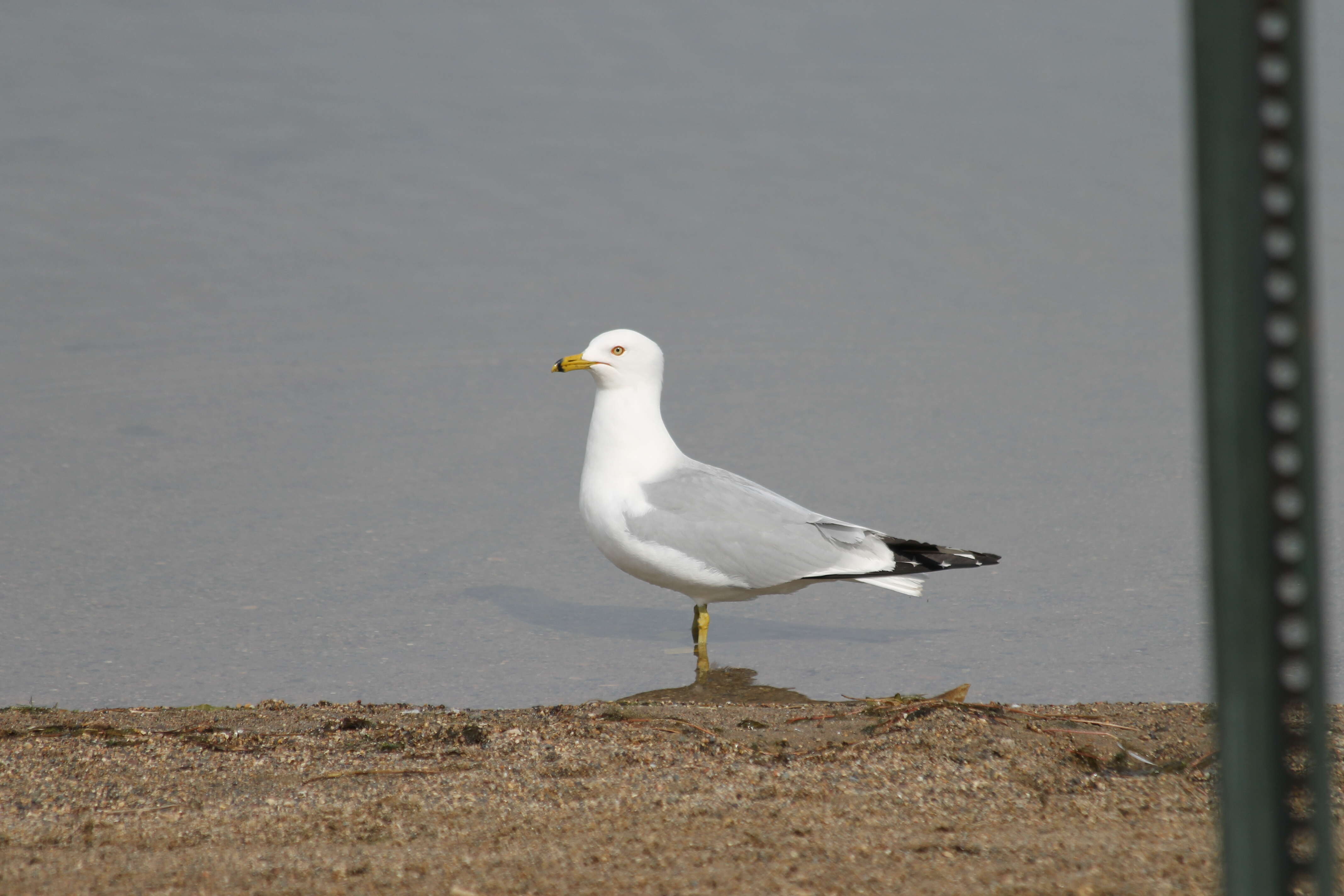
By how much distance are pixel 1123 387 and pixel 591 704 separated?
229 inches

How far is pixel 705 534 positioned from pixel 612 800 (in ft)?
8.13

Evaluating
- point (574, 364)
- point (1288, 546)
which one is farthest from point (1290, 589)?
point (574, 364)

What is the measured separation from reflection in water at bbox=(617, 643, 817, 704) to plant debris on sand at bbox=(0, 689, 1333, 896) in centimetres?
85

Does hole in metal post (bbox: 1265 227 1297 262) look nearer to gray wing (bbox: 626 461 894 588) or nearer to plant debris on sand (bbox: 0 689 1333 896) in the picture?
plant debris on sand (bbox: 0 689 1333 896)

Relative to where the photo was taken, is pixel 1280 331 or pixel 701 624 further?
pixel 701 624

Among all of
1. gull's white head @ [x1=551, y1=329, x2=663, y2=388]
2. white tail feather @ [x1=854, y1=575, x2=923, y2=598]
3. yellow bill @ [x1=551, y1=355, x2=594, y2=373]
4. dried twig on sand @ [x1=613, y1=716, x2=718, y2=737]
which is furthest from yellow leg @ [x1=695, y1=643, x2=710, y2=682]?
dried twig on sand @ [x1=613, y1=716, x2=718, y2=737]

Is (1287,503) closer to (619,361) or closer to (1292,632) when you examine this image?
(1292,632)

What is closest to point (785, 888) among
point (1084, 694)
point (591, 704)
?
point (591, 704)

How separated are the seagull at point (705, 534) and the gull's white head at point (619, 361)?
0.05ft

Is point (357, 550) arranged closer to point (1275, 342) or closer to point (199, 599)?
point (199, 599)

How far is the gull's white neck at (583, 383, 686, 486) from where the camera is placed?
584 centimetres

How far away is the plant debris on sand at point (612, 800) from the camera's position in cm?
253

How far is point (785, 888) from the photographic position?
7.88ft

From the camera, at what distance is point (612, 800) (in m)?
3.11
